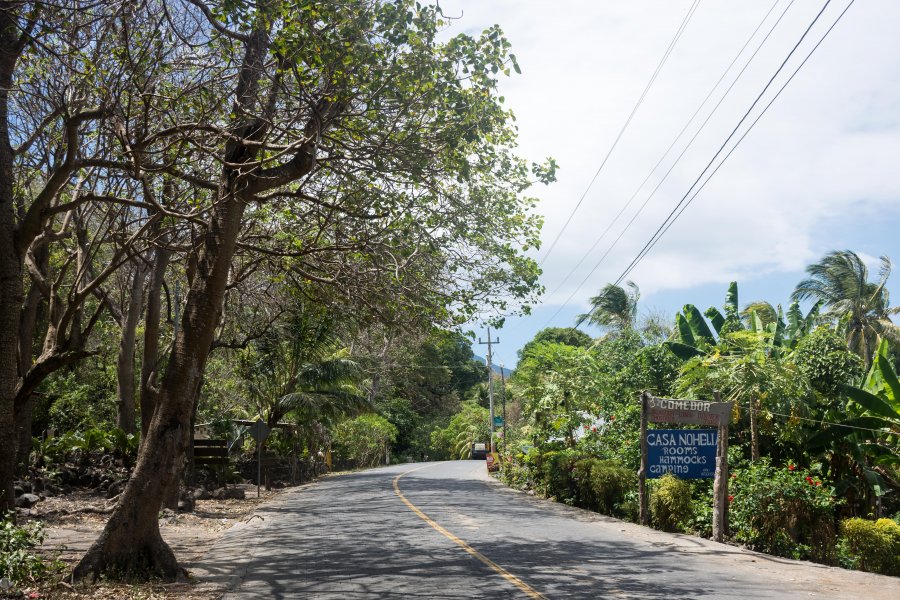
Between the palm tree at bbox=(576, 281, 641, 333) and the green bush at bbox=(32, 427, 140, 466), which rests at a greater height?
the palm tree at bbox=(576, 281, 641, 333)

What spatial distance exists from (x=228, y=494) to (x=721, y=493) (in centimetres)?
1521

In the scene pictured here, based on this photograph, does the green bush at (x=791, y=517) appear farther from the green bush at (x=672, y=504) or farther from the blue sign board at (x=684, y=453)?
the green bush at (x=672, y=504)

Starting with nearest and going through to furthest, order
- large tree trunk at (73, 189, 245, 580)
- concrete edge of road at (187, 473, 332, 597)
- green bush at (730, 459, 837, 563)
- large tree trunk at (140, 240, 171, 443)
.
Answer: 1. large tree trunk at (73, 189, 245, 580)
2. concrete edge of road at (187, 473, 332, 597)
3. green bush at (730, 459, 837, 563)
4. large tree trunk at (140, 240, 171, 443)

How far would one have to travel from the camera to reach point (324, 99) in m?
11.5

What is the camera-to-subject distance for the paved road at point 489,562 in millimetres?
9594

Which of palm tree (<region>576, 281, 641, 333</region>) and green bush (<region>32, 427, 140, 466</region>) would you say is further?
palm tree (<region>576, 281, 641, 333</region>)

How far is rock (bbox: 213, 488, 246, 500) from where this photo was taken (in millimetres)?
23562

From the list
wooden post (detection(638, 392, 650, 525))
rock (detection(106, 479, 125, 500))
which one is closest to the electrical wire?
wooden post (detection(638, 392, 650, 525))

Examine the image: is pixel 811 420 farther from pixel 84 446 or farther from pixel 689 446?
pixel 84 446

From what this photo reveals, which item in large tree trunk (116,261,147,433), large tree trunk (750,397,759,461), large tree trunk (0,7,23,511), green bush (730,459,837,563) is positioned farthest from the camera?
large tree trunk (116,261,147,433)

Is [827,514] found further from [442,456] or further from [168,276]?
[442,456]

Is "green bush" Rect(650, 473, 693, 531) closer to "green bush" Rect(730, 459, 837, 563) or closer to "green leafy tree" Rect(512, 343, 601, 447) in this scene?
"green bush" Rect(730, 459, 837, 563)

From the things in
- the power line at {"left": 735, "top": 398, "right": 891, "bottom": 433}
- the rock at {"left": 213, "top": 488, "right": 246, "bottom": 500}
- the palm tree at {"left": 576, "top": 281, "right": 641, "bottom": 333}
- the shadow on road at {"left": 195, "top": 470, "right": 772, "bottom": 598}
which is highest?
the palm tree at {"left": 576, "top": 281, "right": 641, "bottom": 333}

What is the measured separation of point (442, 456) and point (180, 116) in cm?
6374
